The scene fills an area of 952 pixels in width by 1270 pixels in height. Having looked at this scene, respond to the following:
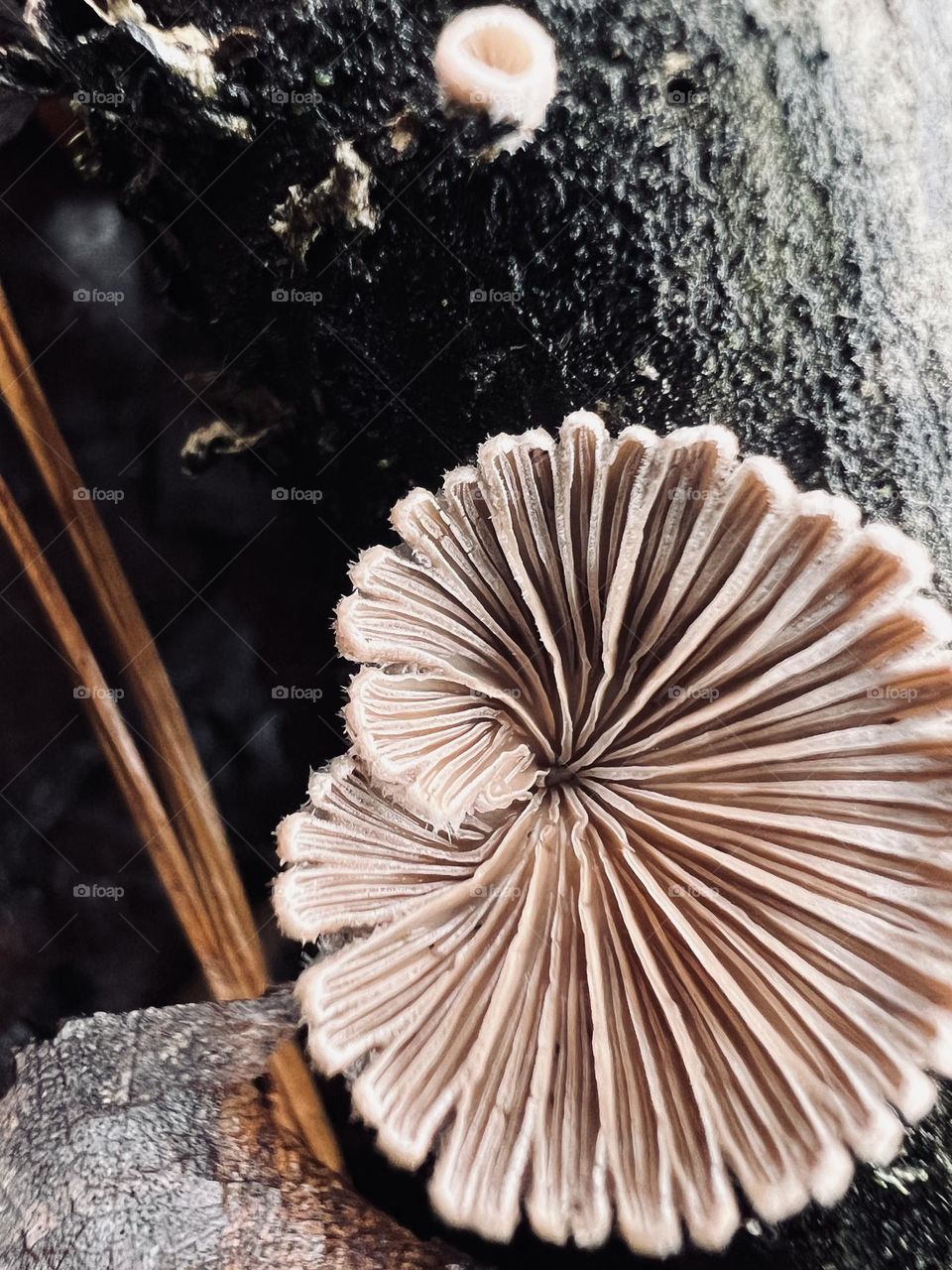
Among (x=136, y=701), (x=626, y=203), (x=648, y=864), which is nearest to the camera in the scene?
(x=648, y=864)

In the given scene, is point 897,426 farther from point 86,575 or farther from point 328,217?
point 86,575

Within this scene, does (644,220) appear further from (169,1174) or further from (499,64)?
(169,1174)

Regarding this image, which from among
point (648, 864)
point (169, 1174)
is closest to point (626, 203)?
point (648, 864)

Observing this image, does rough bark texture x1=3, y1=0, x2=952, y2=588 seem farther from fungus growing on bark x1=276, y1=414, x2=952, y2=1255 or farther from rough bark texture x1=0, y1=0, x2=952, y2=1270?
fungus growing on bark x1=276, y1=414, x2=952, y2=1255

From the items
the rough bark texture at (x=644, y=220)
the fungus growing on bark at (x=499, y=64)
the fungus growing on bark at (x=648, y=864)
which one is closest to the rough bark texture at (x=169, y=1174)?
the rough bark texture at (x=644, y=220)

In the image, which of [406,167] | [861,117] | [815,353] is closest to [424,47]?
A: [406,167]
